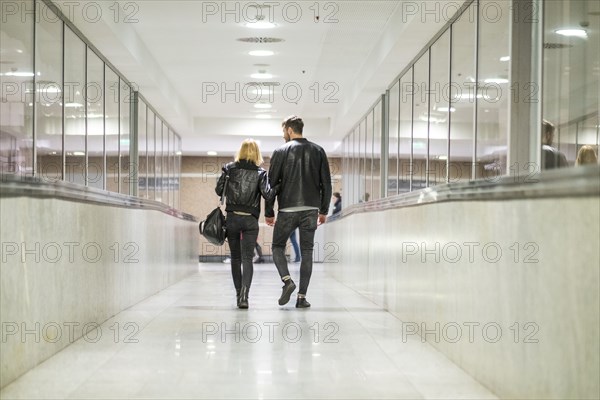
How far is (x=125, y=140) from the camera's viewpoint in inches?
518

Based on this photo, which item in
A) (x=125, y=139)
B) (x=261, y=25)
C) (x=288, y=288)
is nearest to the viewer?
(x=288, y=288)

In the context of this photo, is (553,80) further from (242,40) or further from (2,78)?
(242,40)

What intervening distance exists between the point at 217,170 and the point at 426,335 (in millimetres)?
24536

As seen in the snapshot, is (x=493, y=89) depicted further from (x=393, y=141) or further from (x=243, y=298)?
(x=393, y=141)

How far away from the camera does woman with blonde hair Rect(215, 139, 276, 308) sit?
26.9 feet

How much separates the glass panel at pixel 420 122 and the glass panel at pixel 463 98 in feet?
5.00

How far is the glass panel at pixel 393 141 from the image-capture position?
12.2m

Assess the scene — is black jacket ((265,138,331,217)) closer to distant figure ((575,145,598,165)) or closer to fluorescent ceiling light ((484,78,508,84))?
fluorescent ceiling light ((484,78,508,84))

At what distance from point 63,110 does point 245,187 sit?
1820mm

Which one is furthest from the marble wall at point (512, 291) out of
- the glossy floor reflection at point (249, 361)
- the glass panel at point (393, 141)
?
the glass panel at point (393, 141)

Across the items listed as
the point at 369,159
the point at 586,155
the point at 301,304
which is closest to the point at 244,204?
the point at 301,304

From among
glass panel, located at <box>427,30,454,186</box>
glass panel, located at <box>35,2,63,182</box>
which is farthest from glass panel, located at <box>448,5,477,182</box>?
glass panel, located at <box>35,2,63,182</box>

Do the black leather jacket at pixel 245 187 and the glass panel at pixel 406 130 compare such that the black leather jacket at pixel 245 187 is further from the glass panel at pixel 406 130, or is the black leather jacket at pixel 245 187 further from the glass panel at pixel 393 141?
the glass panel at pixel 393 141

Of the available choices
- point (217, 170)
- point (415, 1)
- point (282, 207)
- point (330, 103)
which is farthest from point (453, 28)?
point (217, 170)
